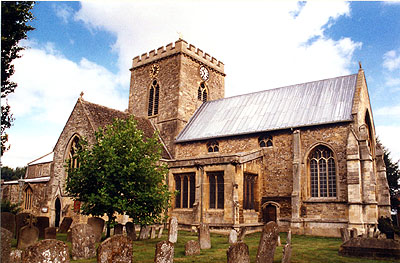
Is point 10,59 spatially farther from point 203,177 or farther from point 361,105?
point 361,105

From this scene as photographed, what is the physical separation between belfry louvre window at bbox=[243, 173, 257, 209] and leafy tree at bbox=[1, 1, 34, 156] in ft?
47.6

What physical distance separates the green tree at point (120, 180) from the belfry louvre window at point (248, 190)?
6.89 meters

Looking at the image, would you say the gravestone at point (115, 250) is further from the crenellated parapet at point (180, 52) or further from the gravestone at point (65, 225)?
the crenellated parapet at point (180, 52)

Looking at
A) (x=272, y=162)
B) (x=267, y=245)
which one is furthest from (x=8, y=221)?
(x=272, y=162)

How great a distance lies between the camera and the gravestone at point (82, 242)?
36.8 feet

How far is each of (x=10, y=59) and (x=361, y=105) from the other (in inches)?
825

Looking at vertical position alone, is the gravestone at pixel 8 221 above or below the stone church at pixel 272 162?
below

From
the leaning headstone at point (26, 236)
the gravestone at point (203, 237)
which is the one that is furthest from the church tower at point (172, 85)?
the leaning headstone at point (26, 236)

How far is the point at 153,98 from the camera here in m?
34.2

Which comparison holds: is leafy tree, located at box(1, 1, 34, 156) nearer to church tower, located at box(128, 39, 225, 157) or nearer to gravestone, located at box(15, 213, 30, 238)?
gravestone, located at box(15, 213, 30, 238)

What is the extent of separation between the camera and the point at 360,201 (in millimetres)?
19922

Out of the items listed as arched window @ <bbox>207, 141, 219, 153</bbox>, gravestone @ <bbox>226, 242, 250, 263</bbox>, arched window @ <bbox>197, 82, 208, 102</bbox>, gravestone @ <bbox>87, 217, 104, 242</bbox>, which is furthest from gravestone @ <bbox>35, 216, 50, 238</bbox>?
arched window @ <bbox>197, 82, 208, 102</bbox>

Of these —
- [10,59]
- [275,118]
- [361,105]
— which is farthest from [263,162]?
[10,59]

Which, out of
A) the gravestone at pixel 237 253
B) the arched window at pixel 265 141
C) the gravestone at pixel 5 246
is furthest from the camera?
the arched window at pixel 265 141
